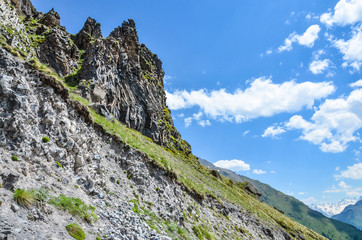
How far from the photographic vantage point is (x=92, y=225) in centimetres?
1239

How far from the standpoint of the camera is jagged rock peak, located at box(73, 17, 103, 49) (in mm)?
101600

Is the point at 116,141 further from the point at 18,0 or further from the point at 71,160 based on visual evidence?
the point at 18,0

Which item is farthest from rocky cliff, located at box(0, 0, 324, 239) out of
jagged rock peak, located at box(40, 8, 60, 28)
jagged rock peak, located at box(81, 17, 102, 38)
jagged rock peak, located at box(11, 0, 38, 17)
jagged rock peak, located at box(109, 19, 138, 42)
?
jagged rock peak, located at box(81, 17, 102, 38)

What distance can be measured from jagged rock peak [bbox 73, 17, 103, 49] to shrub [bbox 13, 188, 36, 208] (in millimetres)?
105516

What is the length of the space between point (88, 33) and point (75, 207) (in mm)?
117466

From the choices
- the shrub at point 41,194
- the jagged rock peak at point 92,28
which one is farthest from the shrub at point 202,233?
the jagged rock peak at point 92,28

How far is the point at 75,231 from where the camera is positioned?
10898 mm

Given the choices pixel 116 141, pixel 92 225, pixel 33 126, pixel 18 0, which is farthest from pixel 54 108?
pixel 18 0

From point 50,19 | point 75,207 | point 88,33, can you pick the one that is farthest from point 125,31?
point 75,207

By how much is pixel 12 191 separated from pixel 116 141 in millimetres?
13119

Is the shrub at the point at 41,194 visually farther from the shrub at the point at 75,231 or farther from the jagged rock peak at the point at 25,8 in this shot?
the jagged rock peak at the point at 25,8

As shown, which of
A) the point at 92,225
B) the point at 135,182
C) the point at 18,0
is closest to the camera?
the point at 92,225

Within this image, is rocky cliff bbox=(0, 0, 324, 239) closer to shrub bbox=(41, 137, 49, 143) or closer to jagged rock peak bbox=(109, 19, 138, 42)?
shrub bbox=(41, 137, 49, 143)

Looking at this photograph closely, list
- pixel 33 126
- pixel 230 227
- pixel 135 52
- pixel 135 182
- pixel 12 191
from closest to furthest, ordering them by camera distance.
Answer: pixel 12 191, pixel 33 126, pixel 135 182, pixel 230 227, pixel 135 52
